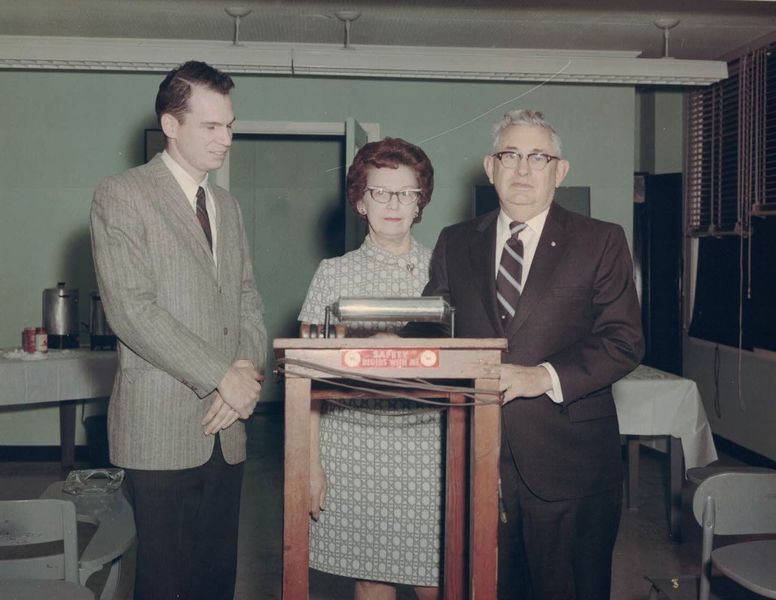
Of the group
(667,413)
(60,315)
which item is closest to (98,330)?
(60,315)

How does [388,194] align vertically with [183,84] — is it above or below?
below

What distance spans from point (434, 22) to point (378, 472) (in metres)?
3.69

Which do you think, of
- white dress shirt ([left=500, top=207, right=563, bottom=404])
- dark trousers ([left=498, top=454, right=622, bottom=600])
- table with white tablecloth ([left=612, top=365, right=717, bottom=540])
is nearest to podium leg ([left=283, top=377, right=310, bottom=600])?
dark trousers ([left=498, top=454, right=622, bottom=600])

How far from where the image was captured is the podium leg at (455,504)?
2096mm

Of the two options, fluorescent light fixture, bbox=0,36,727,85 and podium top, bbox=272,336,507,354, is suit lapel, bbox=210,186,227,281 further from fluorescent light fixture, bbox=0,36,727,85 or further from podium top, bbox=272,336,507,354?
fluorescent light fixture, bbox=0,36,727,85

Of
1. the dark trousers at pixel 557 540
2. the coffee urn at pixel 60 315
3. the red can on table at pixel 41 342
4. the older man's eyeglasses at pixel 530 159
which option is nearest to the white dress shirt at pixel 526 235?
the older man's eyeglasses at pixel 530 159

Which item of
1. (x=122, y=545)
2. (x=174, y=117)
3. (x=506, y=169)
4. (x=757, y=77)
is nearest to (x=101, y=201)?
(x=174, y=117)

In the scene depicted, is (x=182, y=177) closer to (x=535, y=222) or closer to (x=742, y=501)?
(x=535, y=222)

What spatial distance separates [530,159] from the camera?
6.79ft

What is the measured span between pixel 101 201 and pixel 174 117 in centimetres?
28

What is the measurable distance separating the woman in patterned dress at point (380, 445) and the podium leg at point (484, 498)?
31.7 inches

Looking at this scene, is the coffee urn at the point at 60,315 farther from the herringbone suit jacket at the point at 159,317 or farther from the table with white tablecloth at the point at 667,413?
the herringbone suit jacket at the point at 159,317

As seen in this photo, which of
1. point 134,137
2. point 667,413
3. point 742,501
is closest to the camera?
point 742,501

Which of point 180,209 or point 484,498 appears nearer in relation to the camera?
point 484,498
